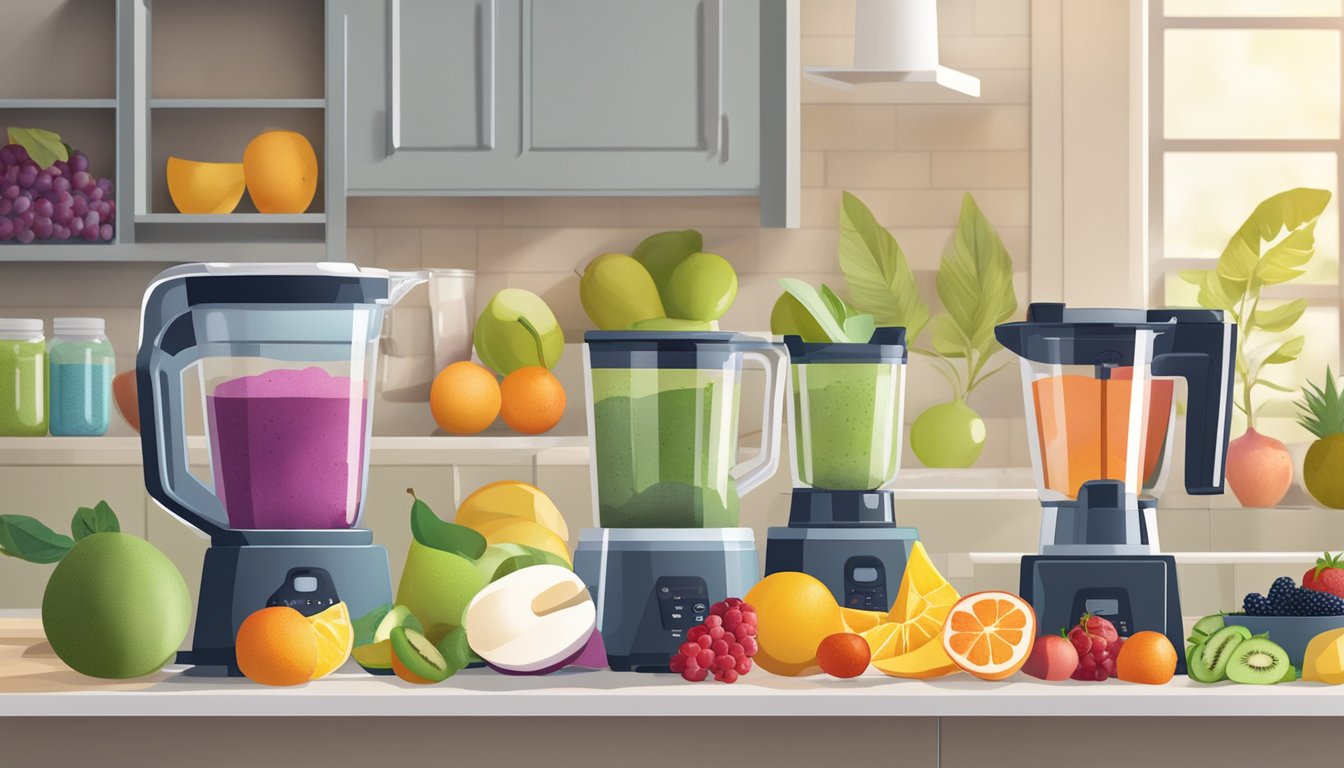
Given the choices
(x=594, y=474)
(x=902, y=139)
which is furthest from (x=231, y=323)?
(x=902, y=139)

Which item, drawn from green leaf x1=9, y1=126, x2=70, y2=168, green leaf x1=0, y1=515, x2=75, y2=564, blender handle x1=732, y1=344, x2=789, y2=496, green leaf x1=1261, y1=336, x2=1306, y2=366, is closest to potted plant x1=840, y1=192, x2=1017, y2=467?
green leaf x1=1261, y1=336, x2=1306, y2=366

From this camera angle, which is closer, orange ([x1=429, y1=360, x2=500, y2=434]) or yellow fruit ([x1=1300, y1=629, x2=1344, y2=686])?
yellow fruit ([x1=1300, y1=629, x2=1344, y2=686])

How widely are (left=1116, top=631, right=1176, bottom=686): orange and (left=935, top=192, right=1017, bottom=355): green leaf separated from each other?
7.66ft

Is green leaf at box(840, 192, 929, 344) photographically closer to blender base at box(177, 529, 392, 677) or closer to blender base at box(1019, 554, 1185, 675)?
blender base at box(1019, 554, 1185, 675)

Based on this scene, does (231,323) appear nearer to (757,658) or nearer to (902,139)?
(757,658)

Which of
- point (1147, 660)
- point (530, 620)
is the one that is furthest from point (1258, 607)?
point (530, 620)

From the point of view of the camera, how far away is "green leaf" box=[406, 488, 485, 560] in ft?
3.57

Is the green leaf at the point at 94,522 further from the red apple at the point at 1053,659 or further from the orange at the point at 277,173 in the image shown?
the orange at the point at 277,173

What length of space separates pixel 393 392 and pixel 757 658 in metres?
2.35

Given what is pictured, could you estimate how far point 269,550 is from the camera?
3.58 ft

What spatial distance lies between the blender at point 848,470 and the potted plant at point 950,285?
6.84ft

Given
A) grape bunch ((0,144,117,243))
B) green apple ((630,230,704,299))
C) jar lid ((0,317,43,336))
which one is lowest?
jar lid ((0,317,43,336))

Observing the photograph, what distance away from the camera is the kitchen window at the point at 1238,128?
3.48m

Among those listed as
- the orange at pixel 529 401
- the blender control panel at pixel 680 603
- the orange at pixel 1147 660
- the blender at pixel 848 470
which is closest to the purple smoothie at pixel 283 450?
the blender control panel at pixel 680 603
